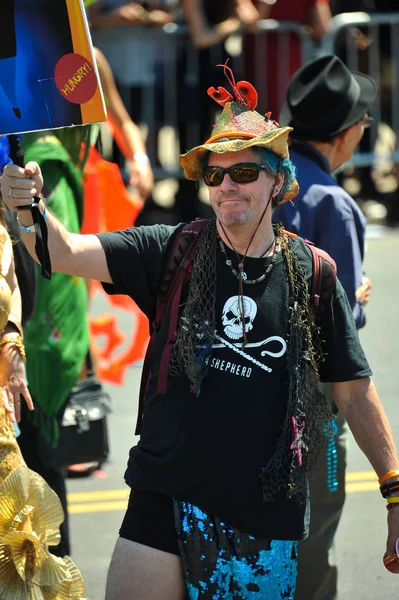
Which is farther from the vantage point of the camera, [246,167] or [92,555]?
[92,555]

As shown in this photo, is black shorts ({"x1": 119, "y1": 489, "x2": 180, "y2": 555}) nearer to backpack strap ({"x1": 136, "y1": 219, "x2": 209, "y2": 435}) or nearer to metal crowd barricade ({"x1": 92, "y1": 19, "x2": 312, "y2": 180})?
backpack strap ({"x1": 136, "y1": 219, "x2": 209, "y2": 435})

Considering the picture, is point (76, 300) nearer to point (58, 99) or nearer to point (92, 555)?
point (92, 555)

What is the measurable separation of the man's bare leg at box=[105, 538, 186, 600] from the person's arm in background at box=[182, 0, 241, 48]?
288 inches

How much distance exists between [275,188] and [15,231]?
1143mm

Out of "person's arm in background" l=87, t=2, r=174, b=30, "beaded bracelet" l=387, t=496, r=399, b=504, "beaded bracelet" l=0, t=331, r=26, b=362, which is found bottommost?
"beaded bracelet" l=387, t=496, r=399, b=504

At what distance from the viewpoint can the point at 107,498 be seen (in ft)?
19.4

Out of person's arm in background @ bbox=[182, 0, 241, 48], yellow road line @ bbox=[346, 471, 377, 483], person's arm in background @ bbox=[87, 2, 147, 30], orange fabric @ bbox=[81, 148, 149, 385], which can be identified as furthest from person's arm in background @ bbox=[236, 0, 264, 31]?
yellow road line @ bbox=[346, 471, 377, 483]

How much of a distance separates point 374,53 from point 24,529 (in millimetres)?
8427

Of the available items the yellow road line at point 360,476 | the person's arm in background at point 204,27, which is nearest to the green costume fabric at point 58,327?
the yellow road line at point 360,476

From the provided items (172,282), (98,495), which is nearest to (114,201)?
(98,495)

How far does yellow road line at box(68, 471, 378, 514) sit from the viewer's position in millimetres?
5809

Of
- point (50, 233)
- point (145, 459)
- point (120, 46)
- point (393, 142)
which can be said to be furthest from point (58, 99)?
point (393, 142)

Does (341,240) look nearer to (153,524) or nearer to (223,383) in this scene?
(223,383)

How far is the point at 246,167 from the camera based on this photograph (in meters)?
3.36
